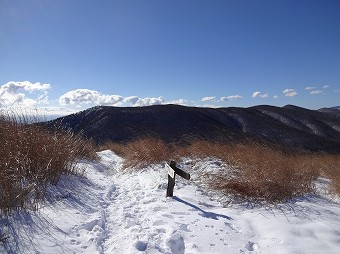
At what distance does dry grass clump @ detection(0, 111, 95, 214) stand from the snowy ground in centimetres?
24

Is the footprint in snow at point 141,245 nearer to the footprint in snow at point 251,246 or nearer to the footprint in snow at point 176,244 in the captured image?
the footprint in snow at point 176,244

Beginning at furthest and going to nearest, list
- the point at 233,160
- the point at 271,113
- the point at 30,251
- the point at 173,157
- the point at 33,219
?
the point at 271,113 < the point at 173,157 < the point at 233,160 < the point at 33,219 < the point at 30,251

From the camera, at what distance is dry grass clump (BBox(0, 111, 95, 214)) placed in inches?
162

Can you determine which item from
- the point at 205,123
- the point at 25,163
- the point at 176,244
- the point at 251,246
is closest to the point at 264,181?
the point at 251,246

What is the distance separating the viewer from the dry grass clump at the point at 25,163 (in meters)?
4.12

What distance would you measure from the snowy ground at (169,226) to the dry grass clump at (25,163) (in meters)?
0.24

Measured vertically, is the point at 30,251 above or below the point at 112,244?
above

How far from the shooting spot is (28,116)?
7.09m

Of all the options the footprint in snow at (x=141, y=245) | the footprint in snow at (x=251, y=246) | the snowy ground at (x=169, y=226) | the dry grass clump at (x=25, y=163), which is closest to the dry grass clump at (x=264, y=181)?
the snowy ground at (x=169, y=226)

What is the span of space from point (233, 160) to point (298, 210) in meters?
3.47

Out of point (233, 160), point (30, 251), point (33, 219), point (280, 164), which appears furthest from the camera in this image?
point (233, 160)

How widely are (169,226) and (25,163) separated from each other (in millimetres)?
2856

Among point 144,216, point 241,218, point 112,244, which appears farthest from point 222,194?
point 112,244

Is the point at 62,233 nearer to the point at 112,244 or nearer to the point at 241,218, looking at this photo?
the point at 112,244
